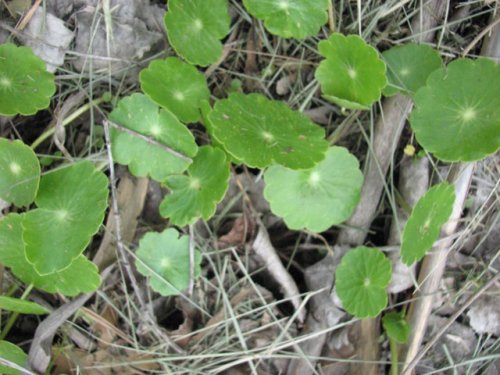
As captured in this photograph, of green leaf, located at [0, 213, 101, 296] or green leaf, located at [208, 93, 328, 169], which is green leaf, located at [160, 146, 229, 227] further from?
green leaf, located at [0, 213, 101, 296]

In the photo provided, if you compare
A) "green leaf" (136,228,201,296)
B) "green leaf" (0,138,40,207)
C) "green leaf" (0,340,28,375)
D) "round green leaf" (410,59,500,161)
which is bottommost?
"green leaf" (0,340,28,375)

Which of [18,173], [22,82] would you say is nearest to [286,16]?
[22,82]

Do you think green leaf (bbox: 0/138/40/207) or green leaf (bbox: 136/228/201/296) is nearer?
green leaf (bbox: 0/138/40/207)

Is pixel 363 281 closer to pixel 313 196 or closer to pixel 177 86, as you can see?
pixel 313 196

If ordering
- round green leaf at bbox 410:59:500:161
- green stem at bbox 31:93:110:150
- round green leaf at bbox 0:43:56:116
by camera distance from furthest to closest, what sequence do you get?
green stem at bbox 31:93:110:150 → round green leaf at bbox 0:43:56:116 → round green leaf at bbox 410:59:500:161

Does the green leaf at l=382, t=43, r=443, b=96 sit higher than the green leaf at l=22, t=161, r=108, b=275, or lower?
higher

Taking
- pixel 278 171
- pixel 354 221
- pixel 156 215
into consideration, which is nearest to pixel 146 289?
pixel 156 215

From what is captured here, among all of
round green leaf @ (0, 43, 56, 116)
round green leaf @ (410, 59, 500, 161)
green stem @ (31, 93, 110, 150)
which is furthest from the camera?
green stem @ (31, 93, 110, 150)

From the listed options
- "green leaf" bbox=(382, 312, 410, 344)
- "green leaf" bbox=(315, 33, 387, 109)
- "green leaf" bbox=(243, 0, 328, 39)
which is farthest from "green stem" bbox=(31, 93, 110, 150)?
"green leaf" bbox=(382, 312, 410, 344)
